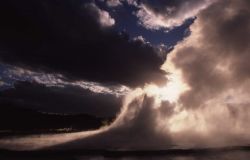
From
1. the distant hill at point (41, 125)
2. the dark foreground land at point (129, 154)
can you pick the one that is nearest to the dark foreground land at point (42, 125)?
the distant hill at point (41, 125)

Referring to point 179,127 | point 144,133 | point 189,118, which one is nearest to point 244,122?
A: point 189,118

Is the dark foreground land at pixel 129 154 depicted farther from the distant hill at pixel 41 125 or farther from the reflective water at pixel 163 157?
the distant hill at pixel 41 125

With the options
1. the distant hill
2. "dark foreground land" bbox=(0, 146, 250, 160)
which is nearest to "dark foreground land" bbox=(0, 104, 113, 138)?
the distant hill

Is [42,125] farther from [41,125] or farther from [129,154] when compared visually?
[129,154]

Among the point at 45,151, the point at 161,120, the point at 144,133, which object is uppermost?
the point at 161,120

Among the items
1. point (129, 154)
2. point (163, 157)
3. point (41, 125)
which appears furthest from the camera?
point (41, 125)

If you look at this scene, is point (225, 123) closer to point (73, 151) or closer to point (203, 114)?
point (203, 114)

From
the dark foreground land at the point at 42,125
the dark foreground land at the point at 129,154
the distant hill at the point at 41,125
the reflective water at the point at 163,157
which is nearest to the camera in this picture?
the reflective water at the point at 163,157

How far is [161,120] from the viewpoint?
214 feet

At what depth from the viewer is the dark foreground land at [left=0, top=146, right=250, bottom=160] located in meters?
34.1

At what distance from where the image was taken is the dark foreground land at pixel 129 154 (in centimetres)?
3412

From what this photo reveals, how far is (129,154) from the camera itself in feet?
120

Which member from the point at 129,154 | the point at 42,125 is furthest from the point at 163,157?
the point at 42,125

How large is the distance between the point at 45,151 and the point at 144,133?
20.5 meters
